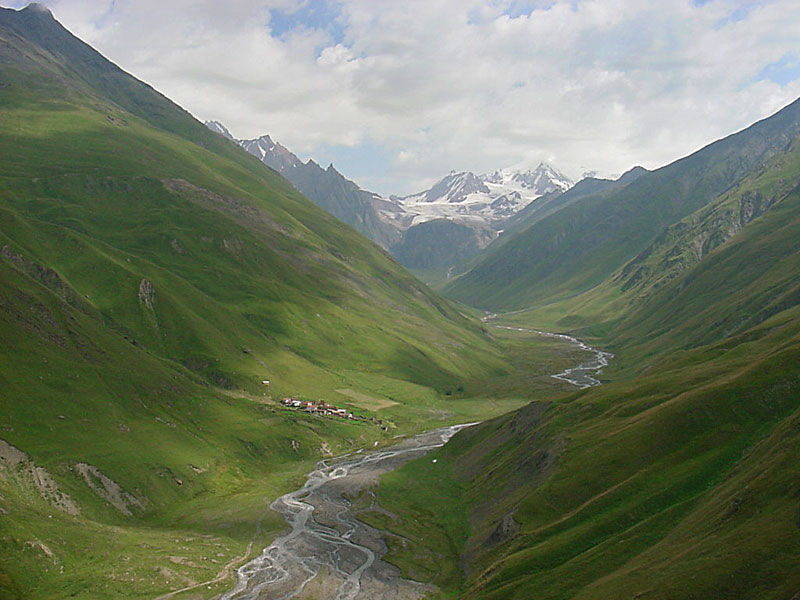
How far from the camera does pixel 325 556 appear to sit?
10231 cm

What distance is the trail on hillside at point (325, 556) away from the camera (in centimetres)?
8925

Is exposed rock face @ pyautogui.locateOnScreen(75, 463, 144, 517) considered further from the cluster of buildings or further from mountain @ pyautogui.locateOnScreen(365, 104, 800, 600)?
the cluster of buildings

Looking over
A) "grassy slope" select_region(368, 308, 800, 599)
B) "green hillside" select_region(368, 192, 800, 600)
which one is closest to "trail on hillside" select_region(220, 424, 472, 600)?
"green hillside" select_region(368, 192, 800, 600)

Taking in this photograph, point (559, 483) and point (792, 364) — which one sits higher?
point (792, 364)

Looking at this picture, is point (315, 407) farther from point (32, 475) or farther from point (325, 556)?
point (32, 475)

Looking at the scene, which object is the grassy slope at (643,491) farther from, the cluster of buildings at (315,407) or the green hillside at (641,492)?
the cluster of buildings at (315,407)

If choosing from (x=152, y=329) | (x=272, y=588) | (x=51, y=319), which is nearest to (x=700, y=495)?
(x=272, y=588)

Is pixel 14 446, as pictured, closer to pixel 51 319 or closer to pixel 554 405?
pixel 51 319

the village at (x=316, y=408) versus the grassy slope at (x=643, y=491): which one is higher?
the village at (x=316, y=408)

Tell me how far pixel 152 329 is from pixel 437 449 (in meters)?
95.5

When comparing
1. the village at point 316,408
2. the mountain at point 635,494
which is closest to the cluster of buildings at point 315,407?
the village at point 316,408

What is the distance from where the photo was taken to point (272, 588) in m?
89.4

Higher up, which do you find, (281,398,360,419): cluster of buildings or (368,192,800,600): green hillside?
(281,398,360,419): cluster of buildings

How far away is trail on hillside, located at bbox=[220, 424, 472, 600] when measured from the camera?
89.2m
